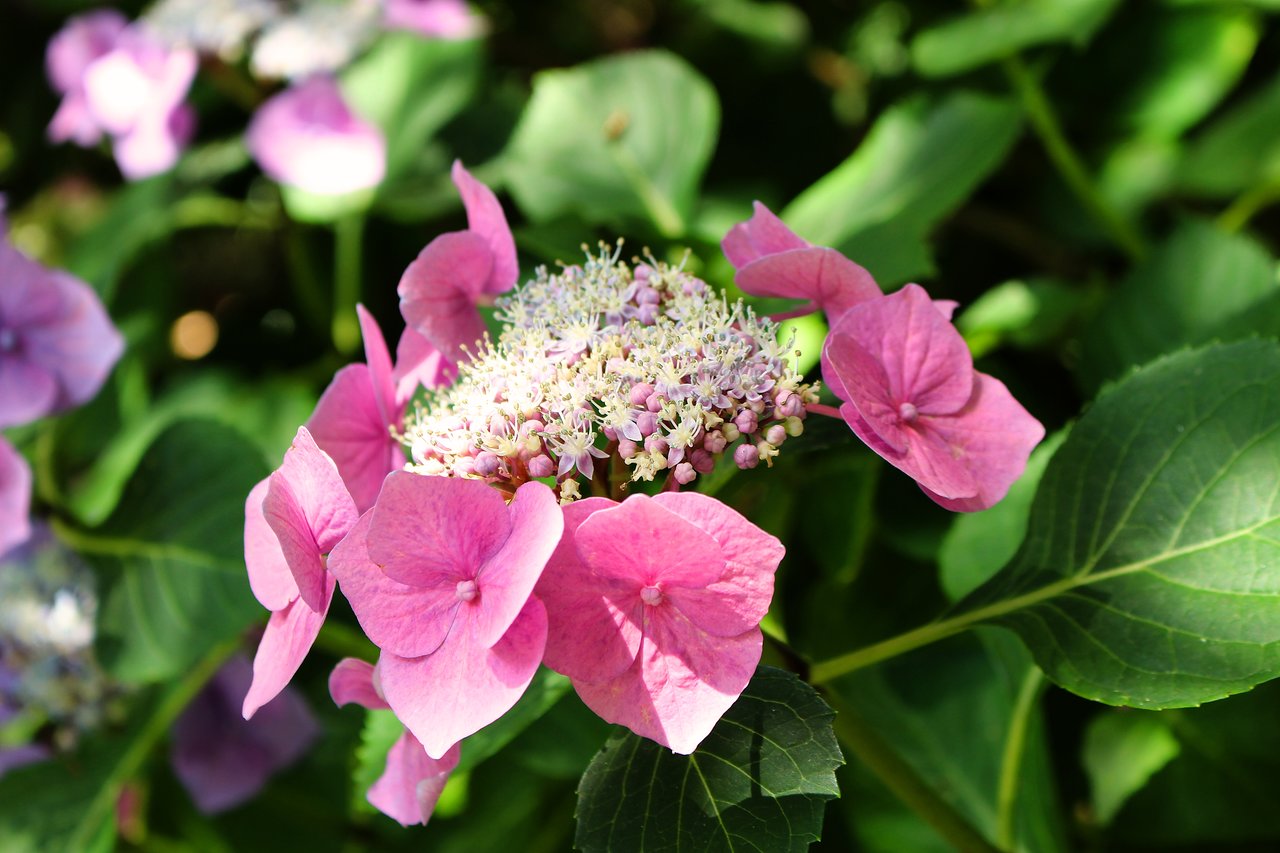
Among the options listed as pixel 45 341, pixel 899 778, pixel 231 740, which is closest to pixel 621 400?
pixel 899 778

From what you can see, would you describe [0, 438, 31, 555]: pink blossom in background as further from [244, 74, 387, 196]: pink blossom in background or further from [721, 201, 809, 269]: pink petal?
[721, 201, 809, 269]: pink petal

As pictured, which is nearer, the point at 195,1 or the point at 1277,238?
the point at 195,1

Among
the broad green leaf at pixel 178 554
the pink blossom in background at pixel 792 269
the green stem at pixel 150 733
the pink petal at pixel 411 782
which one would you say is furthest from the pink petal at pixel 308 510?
the green stem at pixel 150 733

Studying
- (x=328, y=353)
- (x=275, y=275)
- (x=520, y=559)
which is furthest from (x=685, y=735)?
(x=275, y=275)

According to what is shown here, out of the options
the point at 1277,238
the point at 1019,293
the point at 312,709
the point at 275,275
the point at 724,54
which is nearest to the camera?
the point at 1019,293

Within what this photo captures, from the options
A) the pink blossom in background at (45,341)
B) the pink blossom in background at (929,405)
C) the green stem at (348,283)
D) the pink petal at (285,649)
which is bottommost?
the green stem at (348,283)

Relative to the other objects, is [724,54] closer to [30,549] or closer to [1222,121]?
[1222,121]

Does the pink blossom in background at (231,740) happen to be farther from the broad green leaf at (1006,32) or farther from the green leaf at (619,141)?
the broad green leaf at (1006,32)
